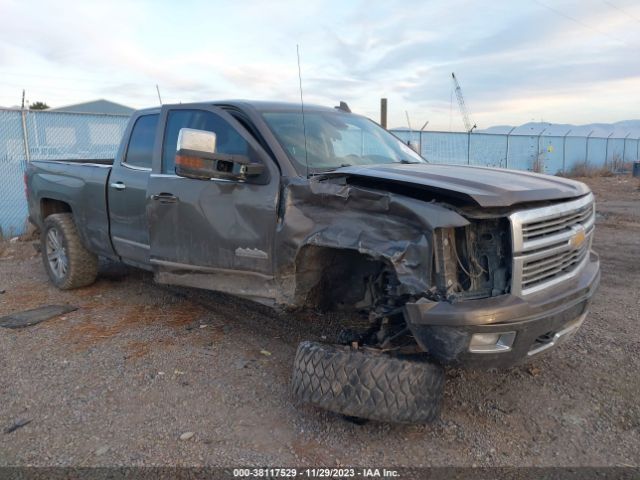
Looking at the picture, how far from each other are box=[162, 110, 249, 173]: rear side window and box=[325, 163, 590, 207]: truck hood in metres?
0.93

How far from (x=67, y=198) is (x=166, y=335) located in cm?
221

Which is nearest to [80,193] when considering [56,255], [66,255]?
[66,255]

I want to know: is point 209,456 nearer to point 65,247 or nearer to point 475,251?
point 475,251

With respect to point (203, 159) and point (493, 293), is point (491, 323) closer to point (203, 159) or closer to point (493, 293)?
point (493, 293)

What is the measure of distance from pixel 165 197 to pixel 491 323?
278 cm

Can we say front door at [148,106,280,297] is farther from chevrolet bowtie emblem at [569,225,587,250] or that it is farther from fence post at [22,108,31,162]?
fence post at [22,108,31,162]

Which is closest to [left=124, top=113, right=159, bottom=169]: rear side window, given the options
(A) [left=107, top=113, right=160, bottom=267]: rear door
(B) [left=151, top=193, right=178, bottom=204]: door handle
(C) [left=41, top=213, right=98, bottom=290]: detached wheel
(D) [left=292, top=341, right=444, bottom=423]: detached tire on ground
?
(A) [left=107, top=113, right=160, bottom=267]: rear door

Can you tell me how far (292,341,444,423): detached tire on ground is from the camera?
2891 millimetres

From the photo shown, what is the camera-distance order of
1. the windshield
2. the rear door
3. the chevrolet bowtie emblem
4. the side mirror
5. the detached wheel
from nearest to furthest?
1. the chevrolet bowtie emblem
2. the side mirror
3. the windshield
4. the rear door
5. the detached wheel

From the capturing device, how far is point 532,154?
24.4m

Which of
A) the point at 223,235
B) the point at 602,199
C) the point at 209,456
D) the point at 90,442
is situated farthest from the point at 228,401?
the point at 602,199

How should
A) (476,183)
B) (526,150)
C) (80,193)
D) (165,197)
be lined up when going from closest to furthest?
(476,183) < (165,197) < (80,193) < (526,150)

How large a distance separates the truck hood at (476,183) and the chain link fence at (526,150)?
46.0ft

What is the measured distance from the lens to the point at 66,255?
19.6 ft
